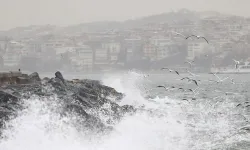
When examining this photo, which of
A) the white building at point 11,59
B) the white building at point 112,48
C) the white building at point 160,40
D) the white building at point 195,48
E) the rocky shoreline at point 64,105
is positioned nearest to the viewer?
the rocky shoreline at point 64,105

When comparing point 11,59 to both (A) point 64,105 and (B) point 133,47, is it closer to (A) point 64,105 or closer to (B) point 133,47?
(B) point 133,47

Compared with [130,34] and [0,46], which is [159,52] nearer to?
[130,34]

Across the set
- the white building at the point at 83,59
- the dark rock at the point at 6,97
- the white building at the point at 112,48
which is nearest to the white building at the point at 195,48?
the white building at the point at 112,48

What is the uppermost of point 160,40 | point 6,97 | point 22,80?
point 6,97

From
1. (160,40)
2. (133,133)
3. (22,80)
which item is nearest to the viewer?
(133,133)

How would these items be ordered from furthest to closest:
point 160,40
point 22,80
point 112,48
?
point 112,48, point 160,40, point 22,80

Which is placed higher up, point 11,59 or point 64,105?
point 64,105

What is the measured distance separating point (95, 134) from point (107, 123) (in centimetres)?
249

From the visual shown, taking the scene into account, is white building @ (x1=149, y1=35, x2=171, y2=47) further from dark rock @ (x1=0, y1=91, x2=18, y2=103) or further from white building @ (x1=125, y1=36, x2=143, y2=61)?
dark rock @ (x1=0, y1=91, x2=18, y2=103)

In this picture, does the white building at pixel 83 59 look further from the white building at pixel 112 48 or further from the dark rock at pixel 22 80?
the dark rock at pixel 22 80

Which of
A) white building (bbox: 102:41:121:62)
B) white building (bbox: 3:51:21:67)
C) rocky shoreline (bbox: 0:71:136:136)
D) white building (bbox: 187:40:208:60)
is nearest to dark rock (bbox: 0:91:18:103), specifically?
rocky shoreline (bbox: 0:71:136:136)

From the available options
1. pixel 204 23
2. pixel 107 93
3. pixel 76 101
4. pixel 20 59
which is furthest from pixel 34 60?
pixel 76 101

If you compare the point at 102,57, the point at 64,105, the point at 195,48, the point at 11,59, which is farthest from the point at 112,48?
the point at 64,105

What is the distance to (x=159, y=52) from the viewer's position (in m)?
138
